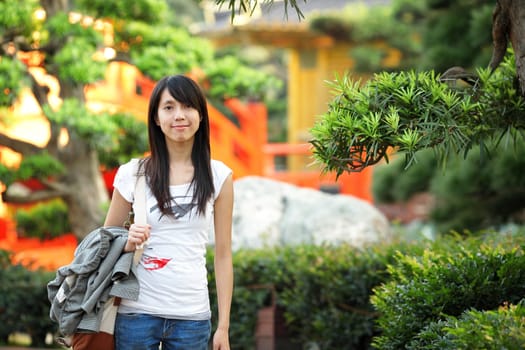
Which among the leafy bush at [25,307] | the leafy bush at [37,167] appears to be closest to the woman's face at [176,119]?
the leafy bush at [25,307]

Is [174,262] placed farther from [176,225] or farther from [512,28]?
[512,28]

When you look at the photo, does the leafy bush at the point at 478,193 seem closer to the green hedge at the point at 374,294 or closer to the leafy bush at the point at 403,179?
the leafy bush at the point at 403,179

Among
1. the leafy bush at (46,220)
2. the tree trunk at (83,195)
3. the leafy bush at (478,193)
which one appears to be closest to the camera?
the tree trunk at (83,195)

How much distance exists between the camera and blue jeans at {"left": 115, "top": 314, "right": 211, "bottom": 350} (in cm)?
253

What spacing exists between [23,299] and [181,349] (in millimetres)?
2992

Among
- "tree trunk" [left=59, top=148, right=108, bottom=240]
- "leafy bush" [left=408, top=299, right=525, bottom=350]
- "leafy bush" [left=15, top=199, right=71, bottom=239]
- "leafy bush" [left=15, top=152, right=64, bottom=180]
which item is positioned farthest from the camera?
"leafy bush" [left=15, top=199, right=71, bottom=239]

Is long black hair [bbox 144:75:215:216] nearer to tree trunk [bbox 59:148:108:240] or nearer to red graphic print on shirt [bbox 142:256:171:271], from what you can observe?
red graphic print on shirt [bbox 142:256:171:271]

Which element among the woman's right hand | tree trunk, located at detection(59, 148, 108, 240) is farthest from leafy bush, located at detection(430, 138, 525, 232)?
the woman's right hand

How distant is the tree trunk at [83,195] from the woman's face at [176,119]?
361 centimetres

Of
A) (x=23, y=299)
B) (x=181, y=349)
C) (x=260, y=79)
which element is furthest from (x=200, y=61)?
(x=181, y=349)

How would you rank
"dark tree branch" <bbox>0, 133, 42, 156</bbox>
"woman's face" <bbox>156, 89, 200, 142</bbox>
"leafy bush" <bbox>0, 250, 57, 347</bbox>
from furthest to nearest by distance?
"dark tree branch" <bbox>0, 133, 42, 156</bbox>
"leafy bush" <bbox>0, 250, 57, 347</bbox>
"woman's face" <bbox>156, 89, 200, 142</bbox>

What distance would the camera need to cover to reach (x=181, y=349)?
257cm

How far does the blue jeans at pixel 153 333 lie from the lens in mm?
2531

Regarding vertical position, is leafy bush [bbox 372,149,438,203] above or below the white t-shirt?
below
